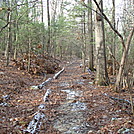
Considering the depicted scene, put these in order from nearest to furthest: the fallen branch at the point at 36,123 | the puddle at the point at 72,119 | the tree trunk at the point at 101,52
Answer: the fallen branch at the point at 36,123 → the puddle at the point at 72,119 → the tree trunk at the point at 101,52

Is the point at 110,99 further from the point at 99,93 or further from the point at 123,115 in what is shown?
the point at 123,115

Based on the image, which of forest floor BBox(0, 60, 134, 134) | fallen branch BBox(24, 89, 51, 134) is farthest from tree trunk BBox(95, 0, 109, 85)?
fallen branch BBox(24, 89, 51, 134)

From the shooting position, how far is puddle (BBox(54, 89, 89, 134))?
12.8 ft

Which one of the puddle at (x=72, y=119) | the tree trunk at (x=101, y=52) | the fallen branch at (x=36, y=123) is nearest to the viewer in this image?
the fallen branch at (x=36, y=123)

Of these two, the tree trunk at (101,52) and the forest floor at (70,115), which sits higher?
the tree trunk at (101,52)

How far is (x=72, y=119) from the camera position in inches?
177

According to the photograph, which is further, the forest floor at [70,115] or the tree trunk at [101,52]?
the tree trunk at [101,52]

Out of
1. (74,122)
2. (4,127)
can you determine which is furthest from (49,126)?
(4,127)

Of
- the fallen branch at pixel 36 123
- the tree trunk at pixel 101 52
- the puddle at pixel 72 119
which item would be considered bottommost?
the puddle at pixel 72 119

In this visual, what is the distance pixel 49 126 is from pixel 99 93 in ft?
10.9

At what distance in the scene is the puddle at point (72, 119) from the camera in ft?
12.8

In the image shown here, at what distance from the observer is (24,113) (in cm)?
493

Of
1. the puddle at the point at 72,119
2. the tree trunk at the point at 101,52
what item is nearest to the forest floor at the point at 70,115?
the puddle at the point at 72,119

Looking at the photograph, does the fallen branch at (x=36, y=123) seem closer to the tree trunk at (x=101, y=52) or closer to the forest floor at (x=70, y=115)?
the forest floor at (x=70, y=115)
